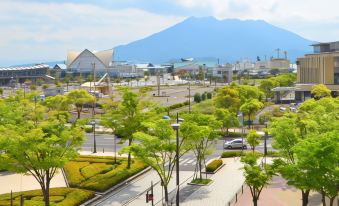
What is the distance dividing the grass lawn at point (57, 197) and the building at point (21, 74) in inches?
4900

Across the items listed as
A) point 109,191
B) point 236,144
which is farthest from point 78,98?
point 109,191

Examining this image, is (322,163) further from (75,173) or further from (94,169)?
(94,169)

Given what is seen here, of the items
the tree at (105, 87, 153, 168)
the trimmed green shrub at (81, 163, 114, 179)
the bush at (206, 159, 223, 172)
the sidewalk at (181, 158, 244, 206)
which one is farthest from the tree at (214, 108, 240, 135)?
the trimmed green shrub at (81, 163, 114, 179)

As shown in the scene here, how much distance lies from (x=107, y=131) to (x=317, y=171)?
114ft

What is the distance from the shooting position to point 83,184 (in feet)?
83.9

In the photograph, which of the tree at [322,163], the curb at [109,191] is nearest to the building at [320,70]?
the curb at [109,191]

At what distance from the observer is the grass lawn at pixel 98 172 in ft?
84.1

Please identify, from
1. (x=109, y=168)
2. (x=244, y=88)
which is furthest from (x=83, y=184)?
(x=244, y=88)

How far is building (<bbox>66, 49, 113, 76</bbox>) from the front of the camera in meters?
144

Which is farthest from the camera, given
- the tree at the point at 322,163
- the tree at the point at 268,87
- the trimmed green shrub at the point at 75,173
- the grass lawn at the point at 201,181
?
the tree at the point at 268,87

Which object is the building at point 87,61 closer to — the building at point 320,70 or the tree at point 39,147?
the building at point 320,70

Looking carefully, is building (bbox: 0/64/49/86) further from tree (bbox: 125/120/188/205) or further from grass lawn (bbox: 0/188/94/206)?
tree (bbox: 125/120/188/205)

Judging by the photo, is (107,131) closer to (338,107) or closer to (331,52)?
(338,107)

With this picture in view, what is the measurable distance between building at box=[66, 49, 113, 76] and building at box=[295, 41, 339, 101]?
77994mm
